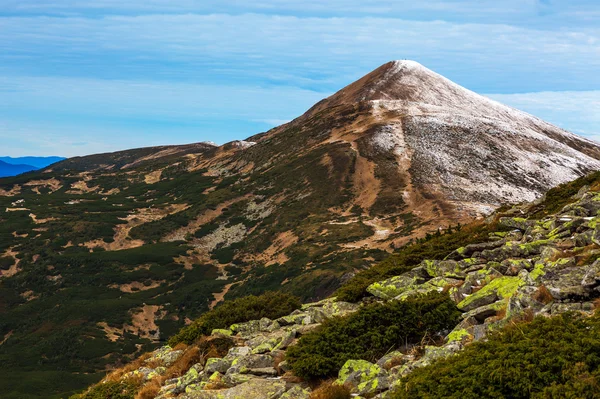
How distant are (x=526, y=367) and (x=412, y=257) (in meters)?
11.3

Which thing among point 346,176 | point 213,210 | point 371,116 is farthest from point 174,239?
point 371,116

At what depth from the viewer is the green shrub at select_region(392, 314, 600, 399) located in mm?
8008

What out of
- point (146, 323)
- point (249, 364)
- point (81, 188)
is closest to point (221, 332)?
point (249, 364)

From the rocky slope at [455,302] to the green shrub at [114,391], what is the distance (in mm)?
214

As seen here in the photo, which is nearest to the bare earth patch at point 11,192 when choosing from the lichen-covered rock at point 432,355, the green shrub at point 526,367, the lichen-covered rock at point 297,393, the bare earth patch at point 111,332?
the bare earth patch at point 111,332

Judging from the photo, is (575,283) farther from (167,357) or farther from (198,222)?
(198,222)

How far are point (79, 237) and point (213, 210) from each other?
3108 cm

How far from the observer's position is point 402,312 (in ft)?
43.3

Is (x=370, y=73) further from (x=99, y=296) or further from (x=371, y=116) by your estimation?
(x=99, y=296)

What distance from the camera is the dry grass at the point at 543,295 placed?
1103cm

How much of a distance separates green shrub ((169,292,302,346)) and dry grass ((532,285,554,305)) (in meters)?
10.00

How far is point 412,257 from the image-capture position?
19656 mm

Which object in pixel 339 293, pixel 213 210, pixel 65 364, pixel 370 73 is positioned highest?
pixel 370 73

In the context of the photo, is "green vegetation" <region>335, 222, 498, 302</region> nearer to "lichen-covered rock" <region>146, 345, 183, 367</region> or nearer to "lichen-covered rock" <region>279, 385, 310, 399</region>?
"lichen-covered rock" <region>146, 345, 183, 367</region>
